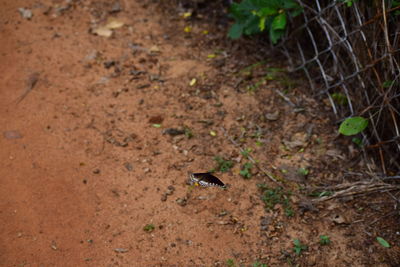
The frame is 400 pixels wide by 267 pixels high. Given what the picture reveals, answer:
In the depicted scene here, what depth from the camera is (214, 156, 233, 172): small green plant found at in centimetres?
243

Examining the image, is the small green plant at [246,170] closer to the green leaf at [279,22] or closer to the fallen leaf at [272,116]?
the fallen leaf at [272,116]

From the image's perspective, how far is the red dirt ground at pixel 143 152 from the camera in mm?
2078

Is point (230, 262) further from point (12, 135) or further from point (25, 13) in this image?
point (25, 13)

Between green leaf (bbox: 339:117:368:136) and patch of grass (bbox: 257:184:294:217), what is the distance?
461mm

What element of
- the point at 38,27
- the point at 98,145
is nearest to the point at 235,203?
the point at 98,145

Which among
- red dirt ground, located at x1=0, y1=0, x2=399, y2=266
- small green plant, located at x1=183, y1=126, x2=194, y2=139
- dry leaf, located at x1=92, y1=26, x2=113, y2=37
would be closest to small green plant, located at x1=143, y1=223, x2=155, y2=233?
red dirt ground, located at x1=0, y1=0, x2=399, y2=266

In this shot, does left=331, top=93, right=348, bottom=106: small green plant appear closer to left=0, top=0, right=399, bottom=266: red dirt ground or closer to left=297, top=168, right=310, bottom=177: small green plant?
left=0, top=0, right=399, bottom=266: red dirt ground

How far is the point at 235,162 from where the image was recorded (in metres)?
2.47

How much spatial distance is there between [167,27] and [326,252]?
6.99 feet

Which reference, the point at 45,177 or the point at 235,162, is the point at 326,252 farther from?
the point at 45,177

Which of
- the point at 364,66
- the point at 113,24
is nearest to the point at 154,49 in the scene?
the point at 113,24

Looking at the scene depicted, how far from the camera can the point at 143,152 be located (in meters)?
2.51

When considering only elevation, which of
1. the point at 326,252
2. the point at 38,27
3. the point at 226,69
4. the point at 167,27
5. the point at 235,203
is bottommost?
the point at 326,252

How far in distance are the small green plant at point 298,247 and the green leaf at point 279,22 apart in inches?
52.8
